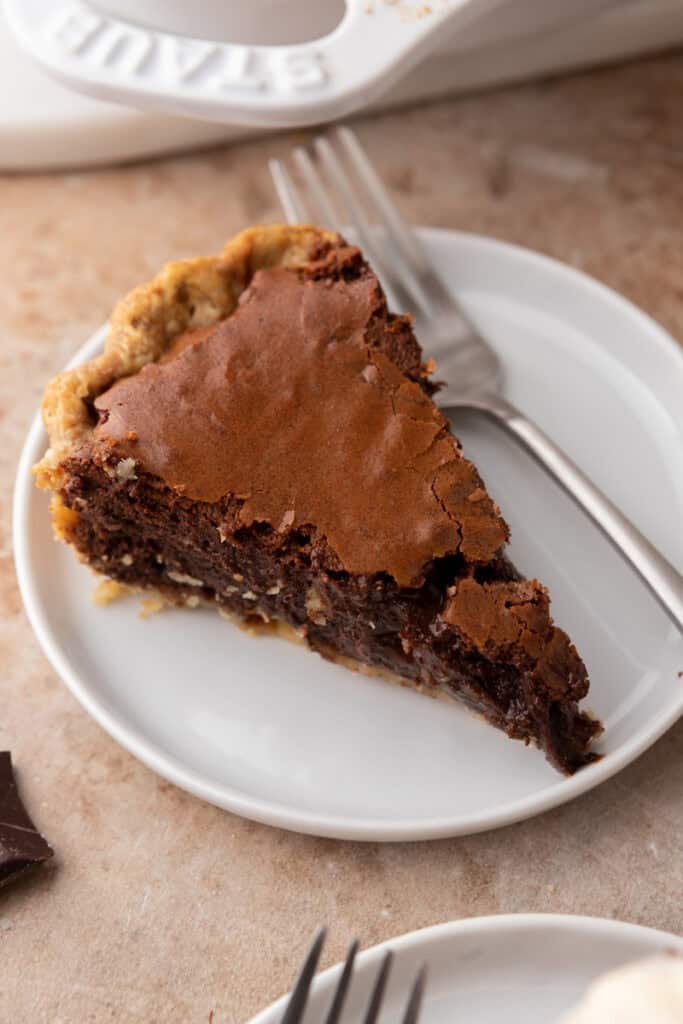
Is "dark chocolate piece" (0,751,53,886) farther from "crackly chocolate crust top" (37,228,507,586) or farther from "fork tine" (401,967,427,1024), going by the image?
"fork tine" (401,967,427,1024)

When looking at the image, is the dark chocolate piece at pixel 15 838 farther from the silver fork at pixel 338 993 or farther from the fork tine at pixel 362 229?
the fork tine at pixel 362 229

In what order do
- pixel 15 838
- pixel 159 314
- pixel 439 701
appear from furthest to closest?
1. pixel 159 314
2. pixel 439 701
3. pixel 15 838

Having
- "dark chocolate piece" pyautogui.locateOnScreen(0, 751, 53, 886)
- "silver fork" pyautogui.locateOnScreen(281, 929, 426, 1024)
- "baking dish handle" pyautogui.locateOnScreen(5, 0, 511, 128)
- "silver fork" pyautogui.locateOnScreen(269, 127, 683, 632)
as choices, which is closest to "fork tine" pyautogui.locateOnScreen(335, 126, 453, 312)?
"silver fork" pyautogui.locateOnScreen(269, 127, 683, 632)

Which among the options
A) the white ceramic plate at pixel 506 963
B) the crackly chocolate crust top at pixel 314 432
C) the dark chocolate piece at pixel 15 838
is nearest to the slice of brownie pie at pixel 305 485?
the crackly chocolate crust top at pixel 314 432

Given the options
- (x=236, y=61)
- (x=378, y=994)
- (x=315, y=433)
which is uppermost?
(x=236, y=61)

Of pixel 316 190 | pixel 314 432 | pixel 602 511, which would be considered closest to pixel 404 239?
pixel 316 190

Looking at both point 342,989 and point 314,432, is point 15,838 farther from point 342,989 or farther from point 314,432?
point 314,432

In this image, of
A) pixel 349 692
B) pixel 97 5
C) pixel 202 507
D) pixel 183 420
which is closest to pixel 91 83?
pixel 97 5
